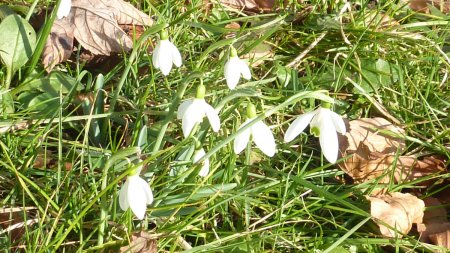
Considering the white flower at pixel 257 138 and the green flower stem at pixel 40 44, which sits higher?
the green flower stem at pixel 40 44

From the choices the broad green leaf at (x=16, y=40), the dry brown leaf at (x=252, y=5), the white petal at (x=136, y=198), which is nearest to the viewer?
the white petal at (x=136, y=198)

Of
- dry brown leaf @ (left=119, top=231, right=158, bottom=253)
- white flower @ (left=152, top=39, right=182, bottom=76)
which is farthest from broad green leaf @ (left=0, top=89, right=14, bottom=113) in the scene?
dry brown leaf @ (left=119, top=231, right=158, bottom=253)

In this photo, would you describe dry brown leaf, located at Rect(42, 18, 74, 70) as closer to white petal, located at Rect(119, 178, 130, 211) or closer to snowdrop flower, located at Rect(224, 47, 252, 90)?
snowdrop flower, located at Rect(224, 47, 252, 90)

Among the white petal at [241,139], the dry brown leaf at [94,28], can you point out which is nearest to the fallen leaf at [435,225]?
the white petal at [241,139]

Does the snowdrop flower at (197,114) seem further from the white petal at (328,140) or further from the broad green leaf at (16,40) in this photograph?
the broad green leaf at (16,40)

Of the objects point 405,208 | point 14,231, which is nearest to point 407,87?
point 405,208

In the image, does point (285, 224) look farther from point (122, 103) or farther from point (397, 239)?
point (122, 103)
